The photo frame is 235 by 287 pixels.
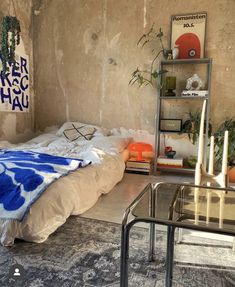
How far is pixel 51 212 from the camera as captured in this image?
1.79m

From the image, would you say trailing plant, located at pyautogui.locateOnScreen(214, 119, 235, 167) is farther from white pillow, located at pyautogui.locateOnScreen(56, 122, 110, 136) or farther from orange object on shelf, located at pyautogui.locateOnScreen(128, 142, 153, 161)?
white pillow, located at pyautogui.locateOnScreen(56, 122, 110, 136)

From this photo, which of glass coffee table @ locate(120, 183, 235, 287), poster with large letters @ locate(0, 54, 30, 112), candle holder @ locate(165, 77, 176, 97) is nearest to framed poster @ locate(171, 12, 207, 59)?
candle holder @ locate(165, 77, 176, 97)

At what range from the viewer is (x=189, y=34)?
135 inches

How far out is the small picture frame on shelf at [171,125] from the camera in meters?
3.42

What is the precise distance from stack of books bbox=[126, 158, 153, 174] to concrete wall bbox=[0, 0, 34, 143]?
175cm

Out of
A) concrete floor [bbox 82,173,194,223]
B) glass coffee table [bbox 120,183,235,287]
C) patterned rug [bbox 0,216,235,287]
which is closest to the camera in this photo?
glass coffee table [bbox 120,183,235,287]

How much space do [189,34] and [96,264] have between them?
3.08m

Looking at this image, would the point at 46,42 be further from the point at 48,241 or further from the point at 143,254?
the point at 143,254

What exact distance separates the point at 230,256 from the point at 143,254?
21.1 inches

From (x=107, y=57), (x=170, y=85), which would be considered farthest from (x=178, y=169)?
(x=107, y=57)

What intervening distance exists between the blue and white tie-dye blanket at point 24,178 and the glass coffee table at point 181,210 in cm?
78

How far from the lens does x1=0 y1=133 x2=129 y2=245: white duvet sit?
5.47 ft

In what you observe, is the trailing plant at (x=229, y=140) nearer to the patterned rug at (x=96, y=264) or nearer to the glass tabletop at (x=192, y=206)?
the patterned rug at (x=96, y=264)

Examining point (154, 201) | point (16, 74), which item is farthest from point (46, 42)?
point (154, 201)
